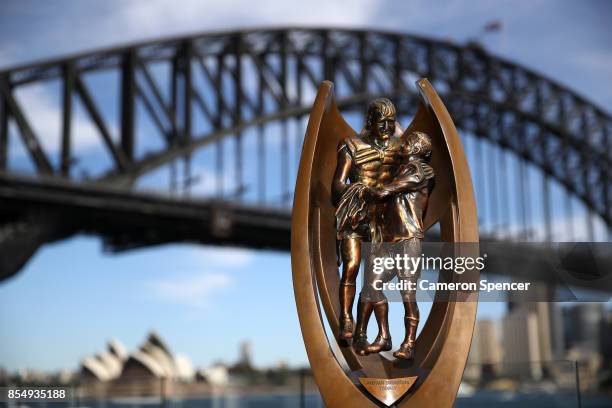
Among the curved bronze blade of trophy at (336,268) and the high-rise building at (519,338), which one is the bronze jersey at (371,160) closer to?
the curved bronze blade of trophy at (336,268)

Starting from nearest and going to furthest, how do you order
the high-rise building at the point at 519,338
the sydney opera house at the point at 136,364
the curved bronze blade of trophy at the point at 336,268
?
the curved bronze blade of trophy at the point at 336,268
the high-rise building at the point at 519,338
the sydney opera house at the point at 136,364

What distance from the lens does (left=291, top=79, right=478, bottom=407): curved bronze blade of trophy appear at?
7945mm

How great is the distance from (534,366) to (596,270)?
4.93 meters

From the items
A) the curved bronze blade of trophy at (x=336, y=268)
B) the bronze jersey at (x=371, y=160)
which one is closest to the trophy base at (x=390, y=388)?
the curved bronze blade of trophy at (x=336, y=268)

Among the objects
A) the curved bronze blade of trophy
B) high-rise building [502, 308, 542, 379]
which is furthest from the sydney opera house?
the curved bronze blade of trophy

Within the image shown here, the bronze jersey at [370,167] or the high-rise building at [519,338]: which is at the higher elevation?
the bronze jersey at [370,167]

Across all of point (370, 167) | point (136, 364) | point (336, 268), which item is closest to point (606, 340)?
point (136, 364)

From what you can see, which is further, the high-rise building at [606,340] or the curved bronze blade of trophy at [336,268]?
the high-rise building at [606,340]

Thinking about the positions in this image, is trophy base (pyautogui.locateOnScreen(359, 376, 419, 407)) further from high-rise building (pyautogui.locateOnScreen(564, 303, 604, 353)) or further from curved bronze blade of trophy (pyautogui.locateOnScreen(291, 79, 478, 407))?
high-rise building (pyautogui.locateOnScreen(564, 303, 604, 353))

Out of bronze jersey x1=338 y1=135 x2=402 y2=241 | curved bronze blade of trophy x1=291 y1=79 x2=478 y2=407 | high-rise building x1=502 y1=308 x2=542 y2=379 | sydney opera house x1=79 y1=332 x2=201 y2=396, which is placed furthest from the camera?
sydney opera house x1=79 y1=332 x2=201 y2=396

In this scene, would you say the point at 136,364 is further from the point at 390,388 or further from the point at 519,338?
the point at 390,388

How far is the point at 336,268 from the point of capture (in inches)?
340

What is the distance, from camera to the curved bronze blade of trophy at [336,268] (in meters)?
7.95

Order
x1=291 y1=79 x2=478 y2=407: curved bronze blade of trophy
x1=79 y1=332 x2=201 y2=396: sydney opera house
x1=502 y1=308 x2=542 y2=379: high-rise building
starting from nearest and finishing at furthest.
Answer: x1=291 y1=79 x2=478 y2=407: curved bronze blade of trophy → x1=502 y1=308 x2=542 y2=379: high-rise building → x1=79 y1=332 x2=201 y2=396: sydney opera house
